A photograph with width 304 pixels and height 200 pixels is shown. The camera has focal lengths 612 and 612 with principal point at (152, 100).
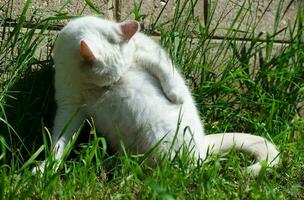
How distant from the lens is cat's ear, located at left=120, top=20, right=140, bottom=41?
2133mm

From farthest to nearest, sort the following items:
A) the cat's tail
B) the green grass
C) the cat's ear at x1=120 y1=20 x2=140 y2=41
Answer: the cat's tail
the cat's ear at x1=120 y1=20 x2=140 y2=41
the green grass

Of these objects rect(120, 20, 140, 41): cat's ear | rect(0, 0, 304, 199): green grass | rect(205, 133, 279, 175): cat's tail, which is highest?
rect(120, 20, 140, 41): cat's ear

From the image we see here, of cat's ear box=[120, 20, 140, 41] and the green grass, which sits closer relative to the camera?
the green grass

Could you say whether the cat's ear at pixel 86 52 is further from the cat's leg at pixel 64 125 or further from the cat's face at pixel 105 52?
the cat's leg at pixel 64 125

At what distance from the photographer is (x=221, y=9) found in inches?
115

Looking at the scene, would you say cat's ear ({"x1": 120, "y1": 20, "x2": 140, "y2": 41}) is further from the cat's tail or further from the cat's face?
the cat's tail

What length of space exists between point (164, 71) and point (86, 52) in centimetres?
30

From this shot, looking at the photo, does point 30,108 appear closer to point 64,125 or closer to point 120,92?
point 64,125

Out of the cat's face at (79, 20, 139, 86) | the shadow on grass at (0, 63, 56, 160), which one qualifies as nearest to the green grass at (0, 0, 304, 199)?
the shadow on grass at (0, 63, 56, 160)

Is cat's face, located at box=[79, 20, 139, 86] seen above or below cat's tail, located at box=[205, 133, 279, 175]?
above

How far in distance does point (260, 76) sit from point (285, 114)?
207mm

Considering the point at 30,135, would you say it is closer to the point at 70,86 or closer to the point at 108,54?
the point at 70,86

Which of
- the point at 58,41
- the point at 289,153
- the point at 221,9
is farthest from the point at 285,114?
the point at 58,41

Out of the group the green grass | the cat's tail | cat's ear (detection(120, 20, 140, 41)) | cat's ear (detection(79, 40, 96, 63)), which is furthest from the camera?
the cat's tail
